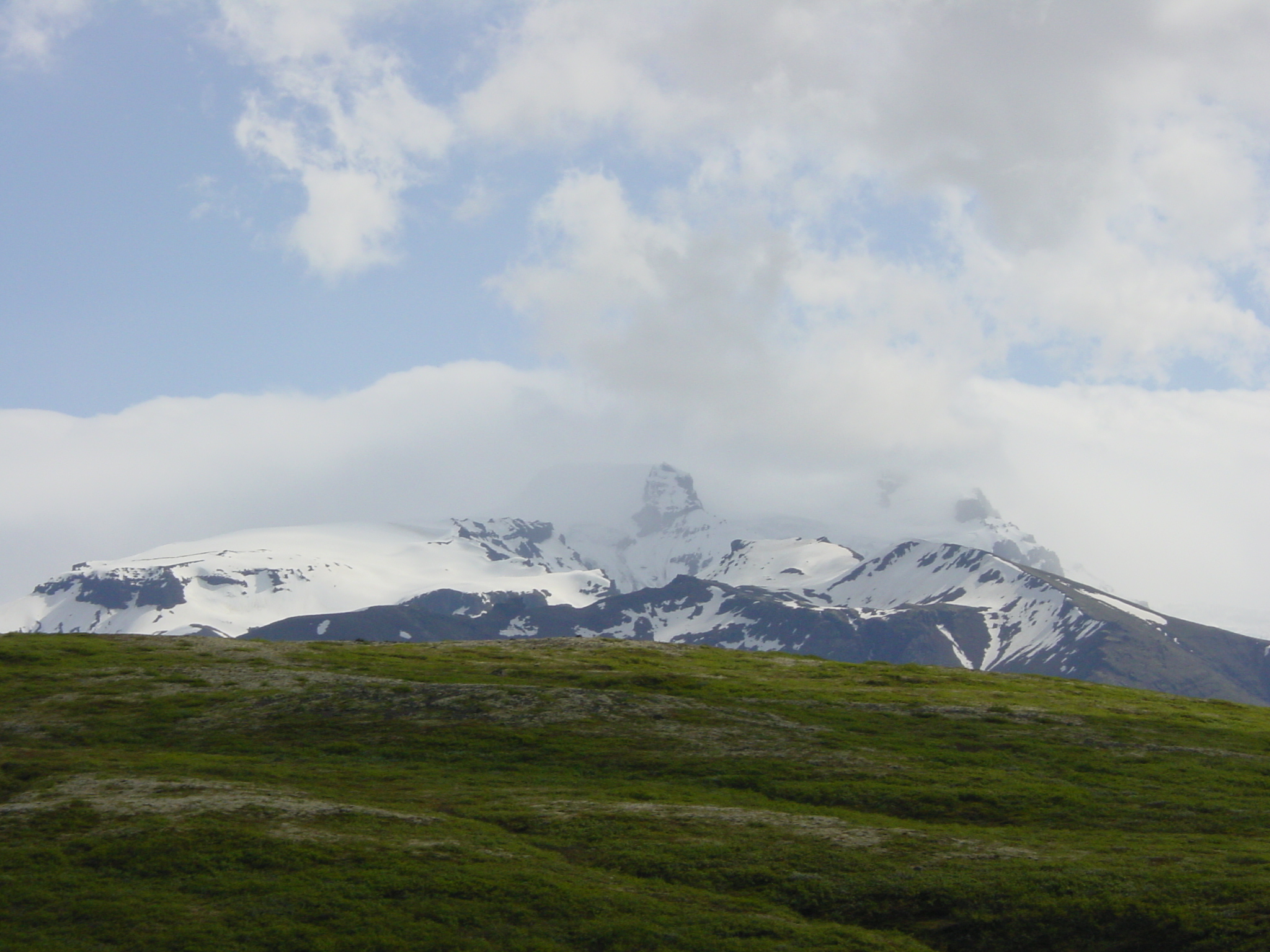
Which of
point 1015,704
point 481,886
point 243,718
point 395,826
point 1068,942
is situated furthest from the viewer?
point 1015,704

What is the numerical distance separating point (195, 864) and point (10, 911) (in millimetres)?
6861

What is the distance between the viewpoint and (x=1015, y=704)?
87.9m

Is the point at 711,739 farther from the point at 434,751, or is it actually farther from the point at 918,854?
the point at 918,854

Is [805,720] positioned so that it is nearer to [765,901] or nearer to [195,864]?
[765,901]

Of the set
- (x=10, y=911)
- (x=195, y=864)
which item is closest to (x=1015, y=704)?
(x=195, y=864)

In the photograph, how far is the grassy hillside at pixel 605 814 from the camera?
132ft

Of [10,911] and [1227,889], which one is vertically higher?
[1227,889]

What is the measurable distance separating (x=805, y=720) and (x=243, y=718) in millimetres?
39430

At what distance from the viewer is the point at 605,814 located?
175 ft

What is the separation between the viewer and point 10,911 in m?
40.4

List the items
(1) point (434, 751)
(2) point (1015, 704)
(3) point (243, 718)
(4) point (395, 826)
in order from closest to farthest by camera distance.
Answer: (4) point (395, 826)
(1) point (434, 751)
(3) point (243, 718)
(2) point (1015, 704)

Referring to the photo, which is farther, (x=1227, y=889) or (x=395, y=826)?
(x=395, y=826)

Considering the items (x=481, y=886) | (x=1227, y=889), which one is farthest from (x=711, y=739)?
(x=1227, y=889)

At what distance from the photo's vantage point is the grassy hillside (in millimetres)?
40312
